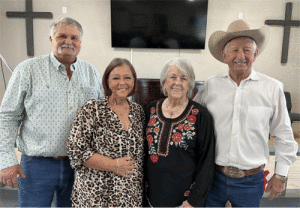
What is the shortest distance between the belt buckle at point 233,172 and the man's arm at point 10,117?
1.31 meters

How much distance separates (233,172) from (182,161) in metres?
0.35

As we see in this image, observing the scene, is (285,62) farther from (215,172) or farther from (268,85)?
(215,172)

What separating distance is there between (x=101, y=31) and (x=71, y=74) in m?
3.21

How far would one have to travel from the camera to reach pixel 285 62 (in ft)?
15.3

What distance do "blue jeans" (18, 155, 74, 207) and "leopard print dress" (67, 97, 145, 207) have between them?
230 mm

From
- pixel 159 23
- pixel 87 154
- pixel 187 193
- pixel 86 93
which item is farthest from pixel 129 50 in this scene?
pixel 187 193

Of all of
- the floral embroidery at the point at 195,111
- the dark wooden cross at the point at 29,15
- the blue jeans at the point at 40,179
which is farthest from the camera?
the dark wooden cross at the point at 29,15

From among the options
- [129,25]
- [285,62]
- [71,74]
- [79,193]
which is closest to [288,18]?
[285,62]

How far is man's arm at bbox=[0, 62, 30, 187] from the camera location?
4.35ft

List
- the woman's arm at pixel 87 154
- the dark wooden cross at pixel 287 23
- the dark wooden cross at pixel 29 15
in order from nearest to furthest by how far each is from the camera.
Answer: the woman's arm at pixel 87 154
the dark wooden cross at pixel 29 15
the dark wooden cross at pixel 287 23

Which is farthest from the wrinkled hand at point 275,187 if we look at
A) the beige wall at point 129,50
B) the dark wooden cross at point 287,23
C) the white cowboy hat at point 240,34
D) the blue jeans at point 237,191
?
the dark wooden cross at point 287,23

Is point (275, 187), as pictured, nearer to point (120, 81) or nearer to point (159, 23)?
point (120, 81)

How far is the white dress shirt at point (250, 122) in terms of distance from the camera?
131 cm

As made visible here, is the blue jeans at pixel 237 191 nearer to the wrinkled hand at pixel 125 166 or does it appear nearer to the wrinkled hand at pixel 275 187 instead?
the wrinkled hand at pixel 275 187
